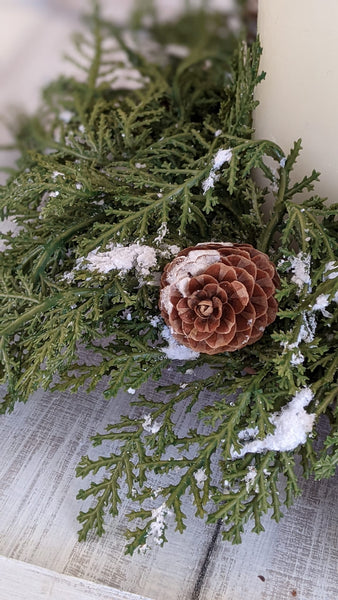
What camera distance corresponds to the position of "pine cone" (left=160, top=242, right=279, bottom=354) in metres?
0.43

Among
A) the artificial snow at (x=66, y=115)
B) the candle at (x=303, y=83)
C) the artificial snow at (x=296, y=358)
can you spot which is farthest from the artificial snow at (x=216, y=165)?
the artificial snow at (x=66, y=115)

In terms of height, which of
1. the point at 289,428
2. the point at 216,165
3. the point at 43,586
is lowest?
the point at 43,586

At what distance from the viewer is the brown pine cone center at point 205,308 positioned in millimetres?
421

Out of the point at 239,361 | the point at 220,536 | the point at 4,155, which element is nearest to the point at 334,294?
the point at 239,361

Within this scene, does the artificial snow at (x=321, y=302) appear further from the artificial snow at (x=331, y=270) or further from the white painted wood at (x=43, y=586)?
the white painted wood at (x=43, y=586)

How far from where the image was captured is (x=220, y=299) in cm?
43

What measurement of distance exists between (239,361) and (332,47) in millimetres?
247

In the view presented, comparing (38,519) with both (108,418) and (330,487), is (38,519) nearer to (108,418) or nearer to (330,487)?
(108,418)

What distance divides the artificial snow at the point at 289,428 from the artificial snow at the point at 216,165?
194 mm

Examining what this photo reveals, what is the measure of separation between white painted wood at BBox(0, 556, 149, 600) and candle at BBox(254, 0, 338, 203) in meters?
0.37

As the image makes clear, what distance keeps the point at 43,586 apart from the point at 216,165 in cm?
37

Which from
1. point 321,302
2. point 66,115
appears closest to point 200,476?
point 321,302

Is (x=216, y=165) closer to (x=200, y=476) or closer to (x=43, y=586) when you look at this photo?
(x=200, y=476)

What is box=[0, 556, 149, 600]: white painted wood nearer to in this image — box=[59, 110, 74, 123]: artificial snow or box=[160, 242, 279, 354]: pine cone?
box=[160, 242, 279, 354]: pine cone
